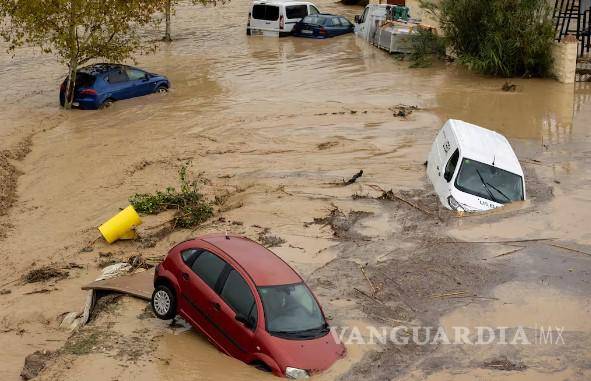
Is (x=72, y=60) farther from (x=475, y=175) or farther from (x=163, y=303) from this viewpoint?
(x=163, y=303)

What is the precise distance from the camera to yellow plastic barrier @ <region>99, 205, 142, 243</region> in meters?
14.7

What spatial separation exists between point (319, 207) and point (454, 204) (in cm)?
242

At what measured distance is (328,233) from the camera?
14.6 m

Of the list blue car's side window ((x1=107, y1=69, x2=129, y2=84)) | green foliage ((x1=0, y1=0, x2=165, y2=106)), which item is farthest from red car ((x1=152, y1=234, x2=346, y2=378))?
blue car's side window ((x1=107, y1=69, x2=129, y2=84))

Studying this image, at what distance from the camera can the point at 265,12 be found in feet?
116

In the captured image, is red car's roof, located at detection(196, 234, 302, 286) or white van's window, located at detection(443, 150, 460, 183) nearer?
red car's roof, located at detection(196, 234, 302, 286)

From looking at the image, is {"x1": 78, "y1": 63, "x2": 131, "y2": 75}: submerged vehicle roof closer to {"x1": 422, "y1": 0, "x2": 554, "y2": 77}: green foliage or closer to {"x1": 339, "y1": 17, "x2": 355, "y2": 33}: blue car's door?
{"x1": 422, "y1": 0, "x2": 554, "y2": 77}: green foliage

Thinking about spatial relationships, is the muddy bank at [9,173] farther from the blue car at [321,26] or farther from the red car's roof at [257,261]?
the blue car at [321,26]

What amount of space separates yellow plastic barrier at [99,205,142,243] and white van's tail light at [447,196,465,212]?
541 centimetres

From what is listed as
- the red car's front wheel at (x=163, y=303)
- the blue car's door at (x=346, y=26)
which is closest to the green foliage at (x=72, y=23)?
the blue car's door at (x=346, y=26)

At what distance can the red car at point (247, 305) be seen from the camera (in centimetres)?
981

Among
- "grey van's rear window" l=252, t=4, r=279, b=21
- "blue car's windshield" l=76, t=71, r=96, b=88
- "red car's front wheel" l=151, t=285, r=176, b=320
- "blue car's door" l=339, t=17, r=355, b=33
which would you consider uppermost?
"grey van's rear window" l=252, t=4, r=279, b=21

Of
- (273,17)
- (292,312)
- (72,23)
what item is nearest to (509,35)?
(273,17)

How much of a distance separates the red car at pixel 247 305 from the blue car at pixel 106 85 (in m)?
13.7
